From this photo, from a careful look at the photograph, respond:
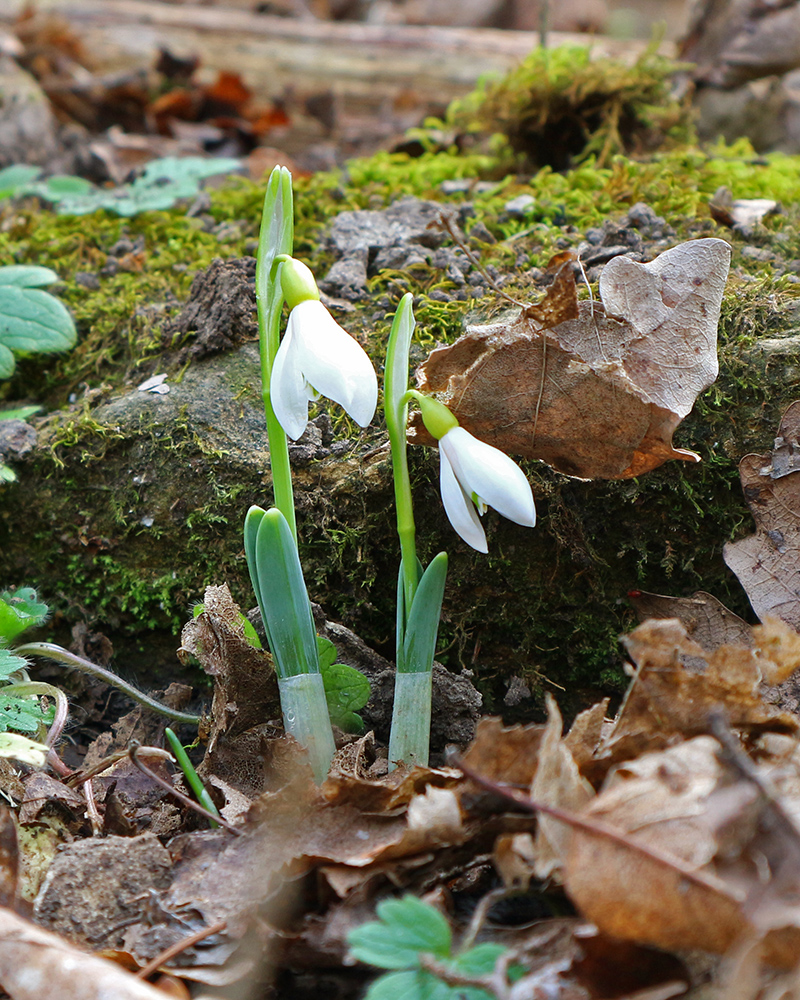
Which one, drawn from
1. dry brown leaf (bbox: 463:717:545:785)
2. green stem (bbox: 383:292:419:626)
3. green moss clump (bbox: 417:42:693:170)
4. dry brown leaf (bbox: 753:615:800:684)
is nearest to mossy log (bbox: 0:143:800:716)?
green stem (bbox: 383:292:419:626)

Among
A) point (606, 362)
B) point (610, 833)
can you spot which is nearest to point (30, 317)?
point (606, 362)

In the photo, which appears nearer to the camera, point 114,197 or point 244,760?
point 244,760

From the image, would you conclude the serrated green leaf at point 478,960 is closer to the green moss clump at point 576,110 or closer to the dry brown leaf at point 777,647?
the dry brown leaf at point 777,647

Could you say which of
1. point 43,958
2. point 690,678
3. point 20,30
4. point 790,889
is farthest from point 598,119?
point 20,30

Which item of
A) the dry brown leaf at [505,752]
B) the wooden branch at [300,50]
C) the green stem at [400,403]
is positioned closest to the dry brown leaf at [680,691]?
the dry brown leaf at [505,752]

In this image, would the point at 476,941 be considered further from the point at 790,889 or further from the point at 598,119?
the point at 598,119

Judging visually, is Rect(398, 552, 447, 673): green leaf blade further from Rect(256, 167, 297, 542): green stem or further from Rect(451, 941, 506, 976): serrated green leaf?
Rect(451, 941, 506, 976): serrated green leaf
